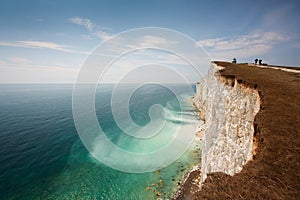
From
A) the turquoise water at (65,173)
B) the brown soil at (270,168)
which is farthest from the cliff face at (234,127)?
the turquoise water at (65,173)

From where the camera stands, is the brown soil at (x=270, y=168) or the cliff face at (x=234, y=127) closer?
the brown soil at (x=270, y=168)

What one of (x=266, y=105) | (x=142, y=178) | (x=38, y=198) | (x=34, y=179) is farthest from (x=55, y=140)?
(x=266, y=105)

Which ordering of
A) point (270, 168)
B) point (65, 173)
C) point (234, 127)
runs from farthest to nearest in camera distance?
point (65, 173)
point (234, 127)
point (270, 168)

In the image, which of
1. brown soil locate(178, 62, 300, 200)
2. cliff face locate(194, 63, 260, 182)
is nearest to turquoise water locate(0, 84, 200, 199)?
cliff face locate(194, 63, 260, 182)

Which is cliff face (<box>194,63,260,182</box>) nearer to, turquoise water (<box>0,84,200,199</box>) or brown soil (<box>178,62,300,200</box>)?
brown soil (<box>178,62,300,200</box>)

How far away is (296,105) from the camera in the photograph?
9.11 meters

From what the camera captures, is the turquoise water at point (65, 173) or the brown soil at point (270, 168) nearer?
the brown soil at point (270, 168)

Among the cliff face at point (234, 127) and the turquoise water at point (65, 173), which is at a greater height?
the cliff face at point (234, 127)

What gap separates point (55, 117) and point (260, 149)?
67291mm

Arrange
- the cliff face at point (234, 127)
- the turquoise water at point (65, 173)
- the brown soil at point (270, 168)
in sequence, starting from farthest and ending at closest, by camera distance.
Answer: the turquoise water at point (65, 173) < the cliff face at point (234, 127) < the brown soil at point (270, 168)

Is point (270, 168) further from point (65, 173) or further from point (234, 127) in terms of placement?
point (65, 173)

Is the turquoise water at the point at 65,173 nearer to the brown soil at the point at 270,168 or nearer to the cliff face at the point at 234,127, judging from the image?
the cliff face at the point at 234,127

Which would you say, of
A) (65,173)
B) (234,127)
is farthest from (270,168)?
(65,173)

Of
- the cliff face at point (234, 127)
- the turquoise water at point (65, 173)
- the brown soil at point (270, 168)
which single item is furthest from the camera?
the turquoise water at point (65, 173)
